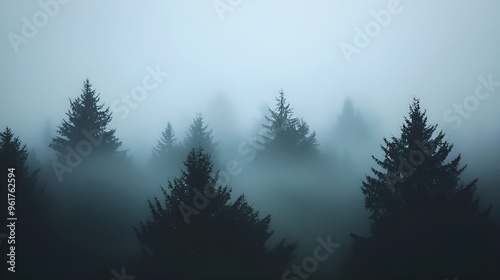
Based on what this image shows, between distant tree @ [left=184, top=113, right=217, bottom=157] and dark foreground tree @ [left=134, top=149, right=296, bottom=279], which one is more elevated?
distant tree @ [left=184, top=113, right=217, bottom=157]

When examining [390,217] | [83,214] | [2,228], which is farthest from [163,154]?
[390,217]

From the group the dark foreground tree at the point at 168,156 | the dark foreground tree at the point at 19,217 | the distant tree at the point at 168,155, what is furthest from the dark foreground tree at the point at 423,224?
the distant tree at the point at 168,155

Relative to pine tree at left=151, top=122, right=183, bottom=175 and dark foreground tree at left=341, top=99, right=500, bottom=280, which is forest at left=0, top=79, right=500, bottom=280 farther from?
pine tree at left=151, top=122, right=183, bottom=175

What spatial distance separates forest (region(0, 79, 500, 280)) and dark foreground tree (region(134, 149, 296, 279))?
4 cm

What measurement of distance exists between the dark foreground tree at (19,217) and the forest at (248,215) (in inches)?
2.7

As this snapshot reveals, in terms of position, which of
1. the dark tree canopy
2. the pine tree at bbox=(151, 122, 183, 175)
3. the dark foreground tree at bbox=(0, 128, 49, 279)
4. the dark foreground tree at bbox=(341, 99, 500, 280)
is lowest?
the dark foreground tree at bbox=(0, 128, 49, 279)

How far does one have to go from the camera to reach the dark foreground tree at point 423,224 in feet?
41.9

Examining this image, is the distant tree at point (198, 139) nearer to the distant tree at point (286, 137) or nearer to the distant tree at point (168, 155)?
the distant tree at point (168, 155)

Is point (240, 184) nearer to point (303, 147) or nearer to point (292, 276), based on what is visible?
point (303, 147)

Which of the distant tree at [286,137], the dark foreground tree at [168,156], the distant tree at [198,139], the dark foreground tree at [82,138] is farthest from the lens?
the dark foreground tree at [168,156]

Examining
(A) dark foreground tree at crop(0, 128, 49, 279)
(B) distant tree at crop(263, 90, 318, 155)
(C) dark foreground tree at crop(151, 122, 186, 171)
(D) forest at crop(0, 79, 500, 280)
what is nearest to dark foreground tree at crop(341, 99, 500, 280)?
(D) forest at crop(0, 79, 500, 280)

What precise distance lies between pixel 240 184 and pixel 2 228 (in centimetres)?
2103

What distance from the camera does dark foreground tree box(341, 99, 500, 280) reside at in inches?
503

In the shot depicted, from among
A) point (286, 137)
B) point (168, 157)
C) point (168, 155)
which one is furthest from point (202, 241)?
point (168, 155)
